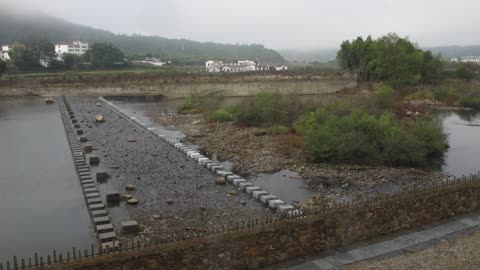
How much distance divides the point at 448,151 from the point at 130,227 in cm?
1745

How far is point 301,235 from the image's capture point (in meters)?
9.21

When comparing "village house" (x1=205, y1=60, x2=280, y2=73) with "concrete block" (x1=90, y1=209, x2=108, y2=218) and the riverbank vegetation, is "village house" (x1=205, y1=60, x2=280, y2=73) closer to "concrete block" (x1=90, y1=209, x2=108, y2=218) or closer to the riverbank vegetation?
the riverbank vegetation

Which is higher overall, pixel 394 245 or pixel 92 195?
pixel 92 195

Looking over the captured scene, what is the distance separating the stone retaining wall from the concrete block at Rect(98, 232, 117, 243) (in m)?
35.7

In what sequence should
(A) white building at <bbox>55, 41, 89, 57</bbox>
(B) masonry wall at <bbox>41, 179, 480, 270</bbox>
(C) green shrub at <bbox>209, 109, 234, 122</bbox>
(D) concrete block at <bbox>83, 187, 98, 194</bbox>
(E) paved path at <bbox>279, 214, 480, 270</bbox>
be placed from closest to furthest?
(B) masonry wall at <bbox>41, 179, 480, 270</bbox> < (E) paved path at <bbox>279, 214, 480, 270</bbox> < (D) concrete block at <bbox>83, 187, 98, 194</bbox> < (C) green shrub at <bbox>209, 109, 234, 122</bbox> < (A) white building at <bbox>55, 41, 89, 57</bbox>

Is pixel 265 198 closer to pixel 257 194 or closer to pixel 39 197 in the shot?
pixel 257 194

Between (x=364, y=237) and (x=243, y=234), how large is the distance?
3185 mm

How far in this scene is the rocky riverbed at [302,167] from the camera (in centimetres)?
1570

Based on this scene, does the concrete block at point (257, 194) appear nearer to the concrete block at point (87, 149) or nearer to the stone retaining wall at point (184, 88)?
the concrete block at point (87, 149)

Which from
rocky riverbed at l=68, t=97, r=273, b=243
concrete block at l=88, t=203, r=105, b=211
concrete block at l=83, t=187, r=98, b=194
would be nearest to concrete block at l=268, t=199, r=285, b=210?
rocky riverbed at l=68, t=97, r=273, b=243

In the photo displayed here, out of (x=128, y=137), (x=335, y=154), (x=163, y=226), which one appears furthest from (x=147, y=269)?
(x=128, y=137)

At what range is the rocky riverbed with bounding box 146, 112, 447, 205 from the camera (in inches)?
618

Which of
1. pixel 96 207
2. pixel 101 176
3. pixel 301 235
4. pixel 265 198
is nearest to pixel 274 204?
pixel 265 198

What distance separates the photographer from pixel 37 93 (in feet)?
157
